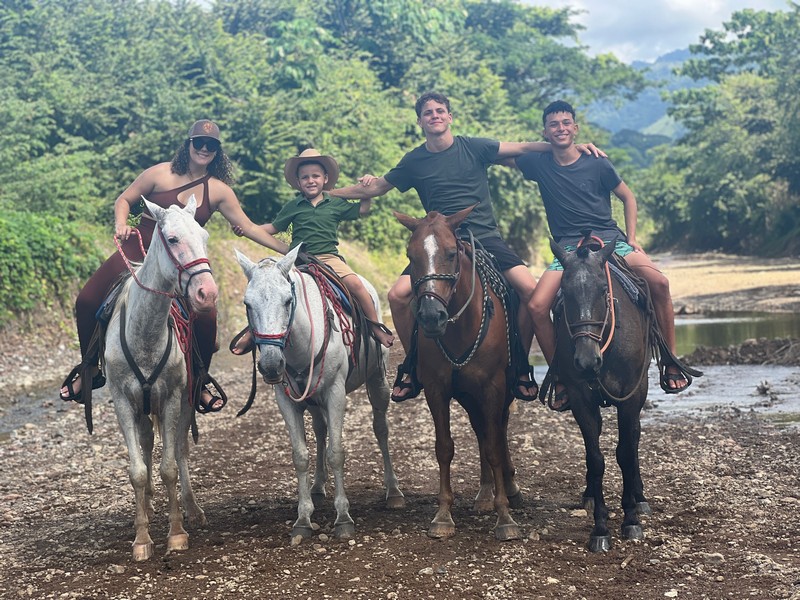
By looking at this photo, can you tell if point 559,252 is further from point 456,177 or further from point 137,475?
point 137,475

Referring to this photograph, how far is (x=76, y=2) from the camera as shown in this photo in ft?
144

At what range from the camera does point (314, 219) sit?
7.94 m

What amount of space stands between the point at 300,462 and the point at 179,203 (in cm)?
225

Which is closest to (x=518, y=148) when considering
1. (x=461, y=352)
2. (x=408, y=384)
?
(x=461, y=352)

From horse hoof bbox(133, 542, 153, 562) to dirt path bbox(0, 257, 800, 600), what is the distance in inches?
4.8

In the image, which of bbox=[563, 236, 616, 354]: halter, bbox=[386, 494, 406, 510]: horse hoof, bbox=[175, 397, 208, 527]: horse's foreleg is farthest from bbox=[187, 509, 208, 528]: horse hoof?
bbox=[563, 236, 616, 354]: halter

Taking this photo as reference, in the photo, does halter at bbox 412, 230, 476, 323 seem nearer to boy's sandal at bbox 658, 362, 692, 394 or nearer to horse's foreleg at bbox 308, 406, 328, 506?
boy's sandal at bbox 658, 362, 692, 394

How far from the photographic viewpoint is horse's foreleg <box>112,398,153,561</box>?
22.0ft

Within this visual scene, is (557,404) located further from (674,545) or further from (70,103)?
(70,103)

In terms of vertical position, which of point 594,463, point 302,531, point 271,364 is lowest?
point 302,531

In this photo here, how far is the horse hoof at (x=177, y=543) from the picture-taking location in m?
6.81

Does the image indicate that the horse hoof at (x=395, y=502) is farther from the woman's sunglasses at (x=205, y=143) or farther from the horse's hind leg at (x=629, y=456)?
the woman's sunglasses at (x=205, y=143)

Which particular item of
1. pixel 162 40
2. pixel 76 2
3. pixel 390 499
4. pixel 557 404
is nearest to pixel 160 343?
pixel 390 499

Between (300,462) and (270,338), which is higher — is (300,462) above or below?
below
